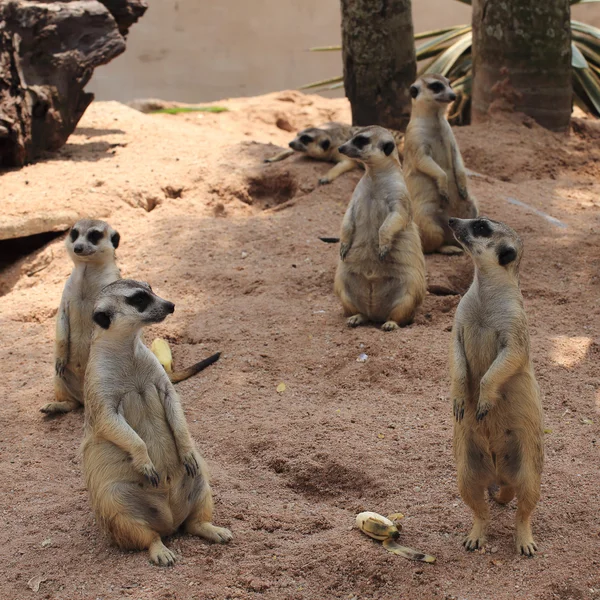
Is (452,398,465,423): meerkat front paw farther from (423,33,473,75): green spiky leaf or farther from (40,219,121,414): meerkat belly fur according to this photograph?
(423,33,473,75): green spiky leaf

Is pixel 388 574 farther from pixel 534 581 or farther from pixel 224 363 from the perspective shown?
pixel 224 363

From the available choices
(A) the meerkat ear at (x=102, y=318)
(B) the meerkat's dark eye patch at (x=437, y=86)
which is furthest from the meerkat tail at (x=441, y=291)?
(A) the meerkat ear at (x=102, y=318)

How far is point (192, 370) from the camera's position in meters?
4.28

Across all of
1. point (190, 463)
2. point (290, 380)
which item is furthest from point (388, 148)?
point (190, 463)

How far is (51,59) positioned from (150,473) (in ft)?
17.4

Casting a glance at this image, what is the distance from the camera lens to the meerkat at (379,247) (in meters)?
4.69

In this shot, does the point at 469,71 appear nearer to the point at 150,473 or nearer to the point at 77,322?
the point at 77,322

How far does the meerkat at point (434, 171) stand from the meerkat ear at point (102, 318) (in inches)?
126

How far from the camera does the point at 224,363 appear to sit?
14.4 ft

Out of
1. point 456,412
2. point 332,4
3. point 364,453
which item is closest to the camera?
point 456,412

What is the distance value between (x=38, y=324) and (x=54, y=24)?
327cm

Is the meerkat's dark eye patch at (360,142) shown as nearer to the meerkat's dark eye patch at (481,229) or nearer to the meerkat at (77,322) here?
the meerkat at (77,322)

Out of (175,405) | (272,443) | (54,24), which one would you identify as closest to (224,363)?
(272,443)

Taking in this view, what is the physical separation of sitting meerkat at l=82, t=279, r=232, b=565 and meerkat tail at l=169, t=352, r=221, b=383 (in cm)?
132
